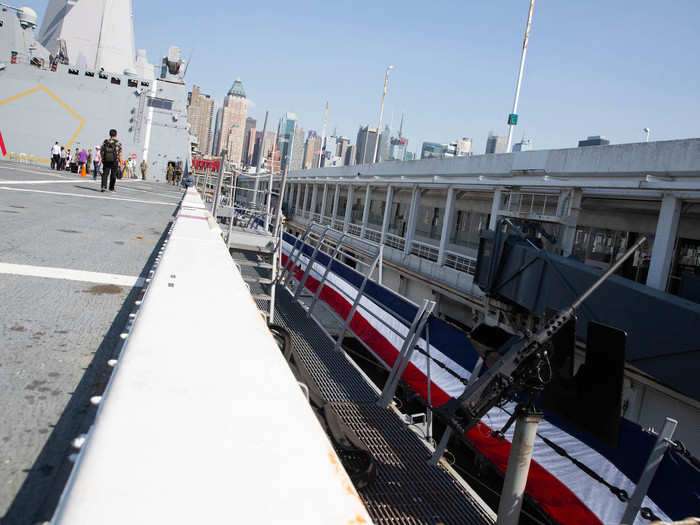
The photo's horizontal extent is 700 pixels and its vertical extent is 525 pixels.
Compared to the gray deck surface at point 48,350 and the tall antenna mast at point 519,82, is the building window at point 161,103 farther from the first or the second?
the gray deck surface at point 48,350

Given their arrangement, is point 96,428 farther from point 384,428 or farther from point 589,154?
point 589,154

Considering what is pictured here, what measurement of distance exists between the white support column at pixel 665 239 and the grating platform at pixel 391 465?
7.13 m

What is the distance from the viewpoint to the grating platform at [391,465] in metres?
3.15

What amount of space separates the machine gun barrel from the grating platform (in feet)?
2.43

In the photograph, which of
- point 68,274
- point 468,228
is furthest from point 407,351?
point 468,228

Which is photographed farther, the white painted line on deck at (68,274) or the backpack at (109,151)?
the backpack at (109,151)

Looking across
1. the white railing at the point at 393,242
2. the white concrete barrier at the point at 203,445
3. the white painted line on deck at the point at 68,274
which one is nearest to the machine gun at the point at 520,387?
the white concrete barrier at the point at 203,445

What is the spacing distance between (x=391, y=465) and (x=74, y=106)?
1555 inches

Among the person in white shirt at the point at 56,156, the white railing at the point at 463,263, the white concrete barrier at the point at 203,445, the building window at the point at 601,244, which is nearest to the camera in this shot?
the white concrete barrier at the point at 203,445

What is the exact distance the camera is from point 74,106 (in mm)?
34719

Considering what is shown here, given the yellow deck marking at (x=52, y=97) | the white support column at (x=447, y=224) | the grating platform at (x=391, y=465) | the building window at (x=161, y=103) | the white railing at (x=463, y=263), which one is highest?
the building window at (x=161, y=103)

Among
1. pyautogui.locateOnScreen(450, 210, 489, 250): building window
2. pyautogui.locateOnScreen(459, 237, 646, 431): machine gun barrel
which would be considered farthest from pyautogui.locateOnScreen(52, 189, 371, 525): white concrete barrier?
pyautogui.locateOnScreen(450, 210, 489, 250): building window

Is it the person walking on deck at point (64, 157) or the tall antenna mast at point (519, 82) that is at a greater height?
the tall antenna mast at point (519, 82)

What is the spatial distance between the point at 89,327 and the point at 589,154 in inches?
445
